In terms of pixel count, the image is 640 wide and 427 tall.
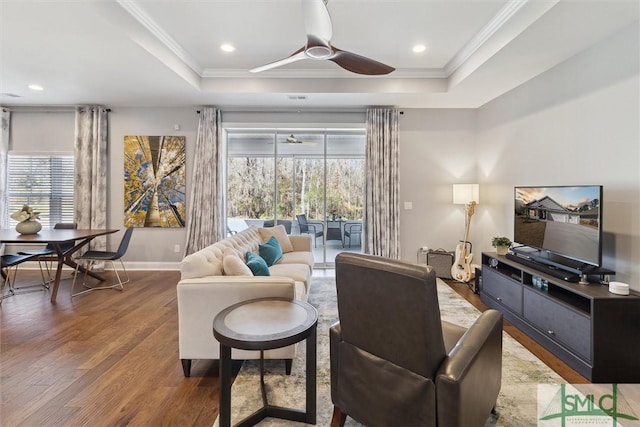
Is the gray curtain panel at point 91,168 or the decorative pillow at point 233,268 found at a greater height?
the gray curtain panel at point 91,168

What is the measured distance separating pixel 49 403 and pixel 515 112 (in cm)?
545

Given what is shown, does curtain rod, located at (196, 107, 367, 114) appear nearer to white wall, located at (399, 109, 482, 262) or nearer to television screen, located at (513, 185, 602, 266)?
white wall, located at (399, 109, 482, 262)

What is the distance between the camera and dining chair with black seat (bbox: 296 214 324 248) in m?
5.30

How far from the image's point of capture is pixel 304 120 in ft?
16.5

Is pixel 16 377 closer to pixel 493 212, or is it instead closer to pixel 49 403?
pixel 49 403

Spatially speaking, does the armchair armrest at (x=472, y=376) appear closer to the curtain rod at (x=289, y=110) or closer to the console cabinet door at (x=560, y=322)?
the console cabinet door at (x=560, y=322)

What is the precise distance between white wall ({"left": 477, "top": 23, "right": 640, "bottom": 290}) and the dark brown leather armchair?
6.29 ft

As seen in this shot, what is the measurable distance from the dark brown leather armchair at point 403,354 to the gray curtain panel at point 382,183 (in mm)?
3310

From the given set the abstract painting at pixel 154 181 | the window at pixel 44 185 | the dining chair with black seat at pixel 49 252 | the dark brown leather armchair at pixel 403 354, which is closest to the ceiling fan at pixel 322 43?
the dark brown leather armchair at pixel 403 354

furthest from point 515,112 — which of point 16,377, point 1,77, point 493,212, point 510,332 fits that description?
point 1,77

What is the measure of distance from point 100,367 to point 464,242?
4714 mm

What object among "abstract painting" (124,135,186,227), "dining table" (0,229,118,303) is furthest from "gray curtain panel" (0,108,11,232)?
"abstract painting" (124,135,186,227)

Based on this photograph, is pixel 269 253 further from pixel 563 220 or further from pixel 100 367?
pixel 563 220

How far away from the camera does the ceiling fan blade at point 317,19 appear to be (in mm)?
1971
